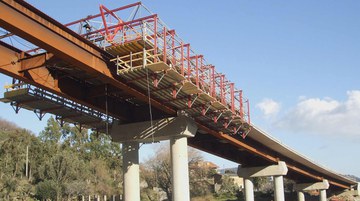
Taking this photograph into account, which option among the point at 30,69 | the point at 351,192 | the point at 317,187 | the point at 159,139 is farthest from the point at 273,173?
the point at 351,192

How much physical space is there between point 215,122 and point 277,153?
2512 cm

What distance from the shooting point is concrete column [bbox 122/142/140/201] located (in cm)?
2630

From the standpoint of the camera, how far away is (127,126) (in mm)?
27688

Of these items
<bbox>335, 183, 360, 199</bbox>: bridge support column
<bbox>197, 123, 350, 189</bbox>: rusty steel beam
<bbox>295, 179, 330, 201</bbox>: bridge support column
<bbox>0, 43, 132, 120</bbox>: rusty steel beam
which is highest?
<bbox>0, 43, 132, 120</bbox>: rusty steel beam

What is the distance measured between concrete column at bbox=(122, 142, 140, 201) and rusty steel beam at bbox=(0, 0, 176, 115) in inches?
289

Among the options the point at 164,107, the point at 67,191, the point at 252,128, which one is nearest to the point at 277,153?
the point at 252,128

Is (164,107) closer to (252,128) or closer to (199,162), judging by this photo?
(252,128)

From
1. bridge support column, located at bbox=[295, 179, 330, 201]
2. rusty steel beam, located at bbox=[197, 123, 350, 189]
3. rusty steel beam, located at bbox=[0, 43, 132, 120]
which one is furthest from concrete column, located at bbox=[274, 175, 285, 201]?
rusty steel beam, located at bbox=[0, 43, 132, 120]

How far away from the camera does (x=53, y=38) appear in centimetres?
1678

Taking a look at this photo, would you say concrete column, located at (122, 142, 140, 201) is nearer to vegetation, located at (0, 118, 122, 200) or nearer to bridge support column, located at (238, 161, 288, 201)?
bridge support column, located at (238, 161, 288, 201)

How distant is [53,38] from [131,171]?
485 inches

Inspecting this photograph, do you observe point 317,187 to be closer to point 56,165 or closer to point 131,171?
point 56,165

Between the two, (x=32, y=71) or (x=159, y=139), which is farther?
(x=159, y=139)

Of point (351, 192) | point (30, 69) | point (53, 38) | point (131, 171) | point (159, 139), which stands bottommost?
point (351, 192)
